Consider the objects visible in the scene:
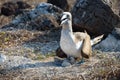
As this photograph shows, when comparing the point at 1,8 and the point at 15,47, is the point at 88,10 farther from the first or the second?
the point at 1,8

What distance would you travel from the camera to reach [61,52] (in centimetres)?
962

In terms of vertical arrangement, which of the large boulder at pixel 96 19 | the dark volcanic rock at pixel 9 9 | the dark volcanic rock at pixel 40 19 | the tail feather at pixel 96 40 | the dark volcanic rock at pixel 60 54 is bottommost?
the dark volcanic rock at pixel 9 9

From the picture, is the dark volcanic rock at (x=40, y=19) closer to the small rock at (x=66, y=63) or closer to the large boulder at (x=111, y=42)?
the large boulder at (x=111, y=42)

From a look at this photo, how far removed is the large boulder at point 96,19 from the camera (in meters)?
11.2

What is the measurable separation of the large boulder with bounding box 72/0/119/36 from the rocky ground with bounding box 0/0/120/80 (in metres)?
0.69

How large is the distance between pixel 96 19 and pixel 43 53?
67.9 inches

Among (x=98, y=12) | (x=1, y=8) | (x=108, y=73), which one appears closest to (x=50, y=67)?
(x=108, y=73)

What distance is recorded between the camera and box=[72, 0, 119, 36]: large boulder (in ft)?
36.9

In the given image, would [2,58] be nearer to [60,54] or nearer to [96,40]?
[60,54]

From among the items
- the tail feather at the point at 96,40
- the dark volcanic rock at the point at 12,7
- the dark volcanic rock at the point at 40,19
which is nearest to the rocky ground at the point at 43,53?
the dark volcanic rock at the point at 40,19

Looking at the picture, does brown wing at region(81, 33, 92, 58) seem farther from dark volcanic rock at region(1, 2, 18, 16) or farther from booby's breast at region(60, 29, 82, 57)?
dark volcanic rock at region(1, 2, 18, 16)

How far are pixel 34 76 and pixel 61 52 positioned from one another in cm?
113

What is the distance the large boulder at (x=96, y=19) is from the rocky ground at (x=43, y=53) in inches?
27.0

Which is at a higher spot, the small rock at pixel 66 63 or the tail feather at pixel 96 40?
the tail feather at pixel 96 40
